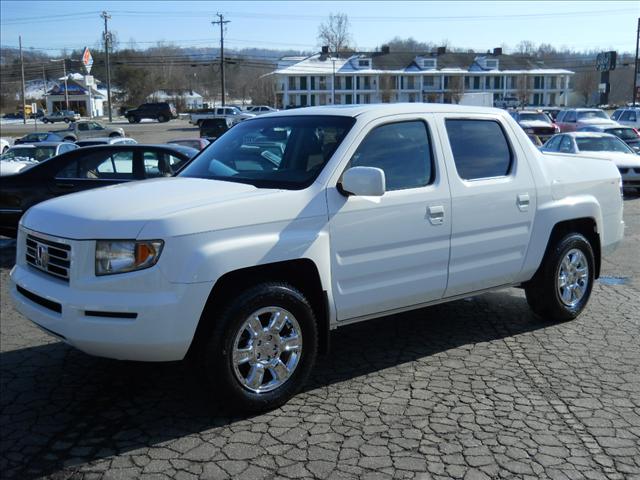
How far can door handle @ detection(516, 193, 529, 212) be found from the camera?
5.58m

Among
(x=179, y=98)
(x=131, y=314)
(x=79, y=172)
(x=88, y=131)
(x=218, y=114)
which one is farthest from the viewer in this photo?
(x=179, y=98)

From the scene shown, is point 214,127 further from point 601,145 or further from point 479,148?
point 479,148

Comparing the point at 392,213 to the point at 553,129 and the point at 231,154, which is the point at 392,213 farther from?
the point at 553,129

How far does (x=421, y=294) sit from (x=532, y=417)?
121 cm

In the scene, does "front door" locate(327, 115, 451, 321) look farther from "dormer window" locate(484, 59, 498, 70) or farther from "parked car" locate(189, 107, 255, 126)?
"dormer window" locate(484, 59, 498, 70)

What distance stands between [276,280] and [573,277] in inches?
124

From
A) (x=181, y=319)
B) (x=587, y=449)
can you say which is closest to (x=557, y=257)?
(x=587, y=449)

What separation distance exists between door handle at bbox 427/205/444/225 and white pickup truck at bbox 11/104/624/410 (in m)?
0.01

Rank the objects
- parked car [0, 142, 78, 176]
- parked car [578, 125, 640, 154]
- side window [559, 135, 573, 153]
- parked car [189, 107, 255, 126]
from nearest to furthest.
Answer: side window [559, 135, 573, 153]
parked car [0, 142, 78, 176]
parked car [578, 125, 640, 154]
parked car [189, 107, 255, 126]

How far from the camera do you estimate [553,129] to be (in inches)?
1254

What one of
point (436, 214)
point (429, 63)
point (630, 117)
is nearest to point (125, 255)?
point (436, 214)

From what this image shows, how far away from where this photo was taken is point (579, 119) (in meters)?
31.5

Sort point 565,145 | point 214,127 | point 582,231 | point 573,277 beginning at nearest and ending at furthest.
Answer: point 573,277, point 582,231, point 565,145, point 214,127

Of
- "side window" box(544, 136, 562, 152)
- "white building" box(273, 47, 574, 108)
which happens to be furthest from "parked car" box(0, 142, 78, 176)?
"white building" box(273, 47, 574, 108)
